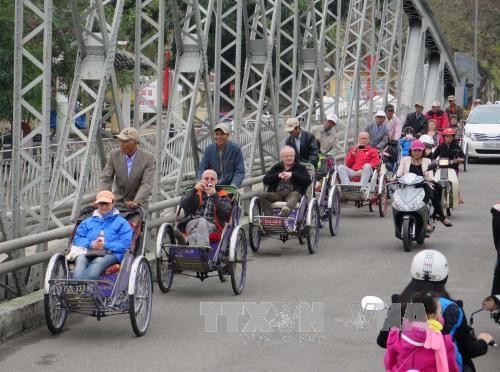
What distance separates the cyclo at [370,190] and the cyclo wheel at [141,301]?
29.5 feet

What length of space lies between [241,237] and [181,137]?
16.7ft

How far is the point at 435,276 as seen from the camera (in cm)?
724

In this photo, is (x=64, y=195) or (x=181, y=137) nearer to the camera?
(x=64, y=195)

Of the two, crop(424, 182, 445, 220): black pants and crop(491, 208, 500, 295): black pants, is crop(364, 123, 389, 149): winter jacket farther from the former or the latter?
crop(491, 208, 500, 295): black pants

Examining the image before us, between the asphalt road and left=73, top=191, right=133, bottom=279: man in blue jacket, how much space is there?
2.14 ft

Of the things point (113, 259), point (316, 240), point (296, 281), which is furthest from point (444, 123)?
point (113, 259)

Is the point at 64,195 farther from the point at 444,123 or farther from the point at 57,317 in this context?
the point at 444,123

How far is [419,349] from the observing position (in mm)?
6551

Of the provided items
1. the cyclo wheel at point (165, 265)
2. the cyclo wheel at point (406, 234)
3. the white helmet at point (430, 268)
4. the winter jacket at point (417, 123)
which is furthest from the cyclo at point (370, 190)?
the white helmet at point (430, 268)

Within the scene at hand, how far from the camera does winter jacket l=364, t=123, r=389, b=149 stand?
901 inches

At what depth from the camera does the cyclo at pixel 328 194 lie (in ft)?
59.3

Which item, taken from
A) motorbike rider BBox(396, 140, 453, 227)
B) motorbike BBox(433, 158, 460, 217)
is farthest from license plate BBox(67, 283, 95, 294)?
motorbike BBox(433, 158, 460, 217)

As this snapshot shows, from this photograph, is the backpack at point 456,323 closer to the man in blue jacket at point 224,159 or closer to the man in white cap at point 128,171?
the man in white cap at point 128,171

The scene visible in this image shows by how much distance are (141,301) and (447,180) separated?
10.0 meters
